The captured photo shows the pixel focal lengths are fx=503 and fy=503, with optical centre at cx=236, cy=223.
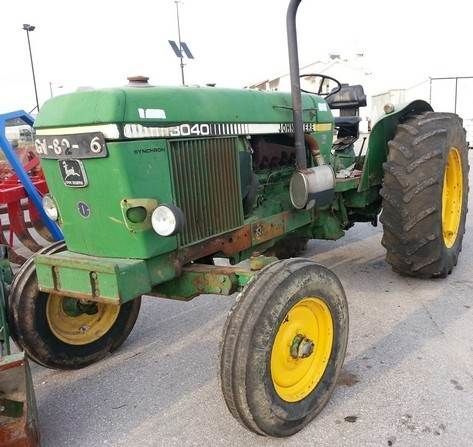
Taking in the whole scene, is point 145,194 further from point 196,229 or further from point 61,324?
point 61,324

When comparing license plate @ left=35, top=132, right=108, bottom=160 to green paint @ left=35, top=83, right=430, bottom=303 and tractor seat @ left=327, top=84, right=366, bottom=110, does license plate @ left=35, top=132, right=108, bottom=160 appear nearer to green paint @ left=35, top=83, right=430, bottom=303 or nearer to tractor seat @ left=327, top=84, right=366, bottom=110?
green paint @ left=35, top=83, right=430, bottom=303

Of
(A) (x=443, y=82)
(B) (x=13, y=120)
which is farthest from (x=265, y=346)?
(A) (x=443, y=82)

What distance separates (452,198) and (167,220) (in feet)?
10.4

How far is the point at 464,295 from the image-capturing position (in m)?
3.89

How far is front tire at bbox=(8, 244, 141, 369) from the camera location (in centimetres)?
287

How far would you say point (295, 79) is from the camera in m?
3.02

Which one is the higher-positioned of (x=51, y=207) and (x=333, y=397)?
(x=51, y=207)

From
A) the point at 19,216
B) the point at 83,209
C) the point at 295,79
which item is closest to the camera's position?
the point at 83,209

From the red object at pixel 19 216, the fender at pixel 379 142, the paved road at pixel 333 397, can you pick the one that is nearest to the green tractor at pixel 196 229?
the paved road at pixel 333 397

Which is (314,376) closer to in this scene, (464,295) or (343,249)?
(464,295)

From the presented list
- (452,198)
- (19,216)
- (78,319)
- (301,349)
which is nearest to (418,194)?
(452,198)

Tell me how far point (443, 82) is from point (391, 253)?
1795 cm

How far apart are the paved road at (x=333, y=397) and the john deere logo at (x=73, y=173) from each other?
120 centimetres

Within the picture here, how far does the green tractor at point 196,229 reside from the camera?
2219 millimetres
